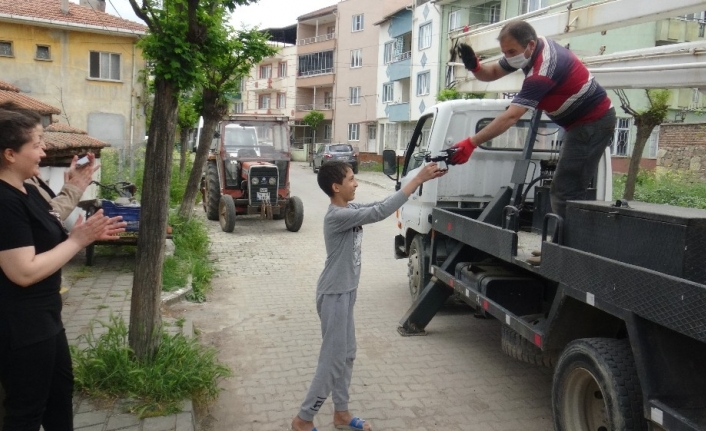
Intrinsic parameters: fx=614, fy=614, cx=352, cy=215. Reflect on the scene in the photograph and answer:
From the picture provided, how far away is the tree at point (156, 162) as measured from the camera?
4.44 meters

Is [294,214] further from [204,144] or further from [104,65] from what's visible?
[104,65]

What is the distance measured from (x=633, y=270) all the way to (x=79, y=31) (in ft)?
86.8

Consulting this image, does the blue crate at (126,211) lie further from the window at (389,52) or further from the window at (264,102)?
the window at (264,102)

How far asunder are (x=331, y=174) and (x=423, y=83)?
33.5m

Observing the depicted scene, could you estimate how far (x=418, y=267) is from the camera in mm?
6961

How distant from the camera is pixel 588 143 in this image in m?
4.41

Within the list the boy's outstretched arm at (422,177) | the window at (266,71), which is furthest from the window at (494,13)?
the window at (266,71)

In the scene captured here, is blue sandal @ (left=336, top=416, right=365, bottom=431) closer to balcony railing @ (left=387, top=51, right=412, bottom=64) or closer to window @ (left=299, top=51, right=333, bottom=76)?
balcony railing @ (left=387, top=51, right=412, bottom=64)

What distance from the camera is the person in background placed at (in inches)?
102

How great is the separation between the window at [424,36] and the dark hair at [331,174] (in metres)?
33.0

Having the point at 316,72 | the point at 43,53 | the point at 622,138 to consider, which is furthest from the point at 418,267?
the point at 316,72

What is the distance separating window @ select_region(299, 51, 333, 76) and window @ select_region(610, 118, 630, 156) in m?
28.6

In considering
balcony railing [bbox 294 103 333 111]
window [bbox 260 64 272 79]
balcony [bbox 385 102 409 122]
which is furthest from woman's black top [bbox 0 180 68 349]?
window [bbox 260 64 272 79]

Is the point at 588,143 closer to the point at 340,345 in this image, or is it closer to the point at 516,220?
the point at 516,220
